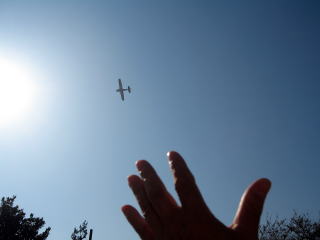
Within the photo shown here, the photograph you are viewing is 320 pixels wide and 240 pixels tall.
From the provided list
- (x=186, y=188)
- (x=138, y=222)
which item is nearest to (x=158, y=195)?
(x=186, y=188)

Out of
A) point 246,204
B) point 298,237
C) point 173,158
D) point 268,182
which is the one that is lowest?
point 298,237

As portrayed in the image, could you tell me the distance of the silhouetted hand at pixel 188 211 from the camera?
1616 millimetres

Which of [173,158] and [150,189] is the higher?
[173,158]

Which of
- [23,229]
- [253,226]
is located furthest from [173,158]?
[23,229]

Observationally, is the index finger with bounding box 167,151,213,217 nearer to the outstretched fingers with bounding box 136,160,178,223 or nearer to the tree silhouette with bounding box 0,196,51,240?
the outstretched fingers with bounding box 136,160,178,223

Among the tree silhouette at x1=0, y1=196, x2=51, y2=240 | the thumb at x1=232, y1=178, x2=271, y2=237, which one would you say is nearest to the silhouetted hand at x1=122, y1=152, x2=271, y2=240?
the thumb at x1=232, y1=178, x2=271, y2=237

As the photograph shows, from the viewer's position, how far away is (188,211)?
1.65 metres

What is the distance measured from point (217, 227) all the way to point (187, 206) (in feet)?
0.83

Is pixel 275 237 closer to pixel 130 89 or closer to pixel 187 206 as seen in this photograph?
pixel 130 89

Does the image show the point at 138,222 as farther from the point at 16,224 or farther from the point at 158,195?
the point at 16,224

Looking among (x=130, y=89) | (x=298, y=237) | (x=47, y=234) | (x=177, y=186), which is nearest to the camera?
(x=177, y=186)

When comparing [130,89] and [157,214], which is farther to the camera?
[130,89]

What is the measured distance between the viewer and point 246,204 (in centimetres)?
175

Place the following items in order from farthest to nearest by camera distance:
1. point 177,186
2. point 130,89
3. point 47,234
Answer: point 130,89
point 47,234
point 177,186
